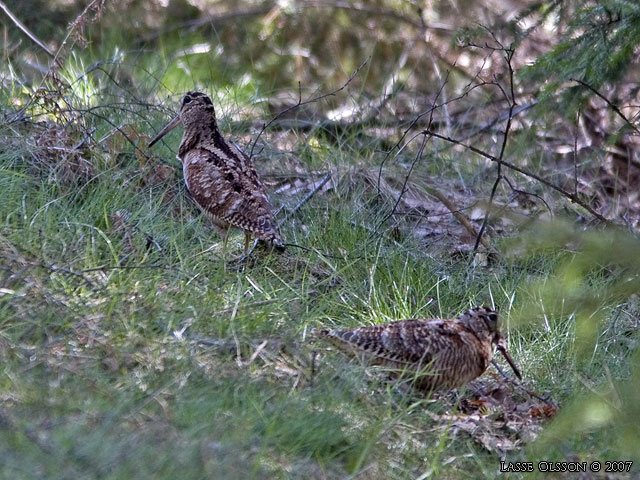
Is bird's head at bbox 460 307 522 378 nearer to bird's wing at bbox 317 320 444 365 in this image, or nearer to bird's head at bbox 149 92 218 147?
bird's wing at bbox 317 320 444 365

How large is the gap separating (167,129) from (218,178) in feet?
2.37

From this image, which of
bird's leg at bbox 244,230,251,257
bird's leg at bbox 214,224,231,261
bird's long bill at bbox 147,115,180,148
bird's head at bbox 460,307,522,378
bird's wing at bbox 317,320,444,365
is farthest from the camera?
bird's long bill at bbox 147,115,180,148

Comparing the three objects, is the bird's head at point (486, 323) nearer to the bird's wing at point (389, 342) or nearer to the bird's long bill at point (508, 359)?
the bird's long bill at point (508, 359)

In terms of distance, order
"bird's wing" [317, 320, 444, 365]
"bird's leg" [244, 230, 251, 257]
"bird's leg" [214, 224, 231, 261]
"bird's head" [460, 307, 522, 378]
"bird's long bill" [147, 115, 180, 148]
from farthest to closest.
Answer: "bird's long bill" [147, 115, 180, 148], "bird's leg" [244, 230, 251, 257], "bird's leg" [214, 224, 231, 261], "bird's head" [460, 307, 522, 378], "bird's wing" [317, 320, 444, 365]

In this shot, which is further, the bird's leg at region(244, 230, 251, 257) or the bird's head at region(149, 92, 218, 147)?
the bird's head at region(149, 92, 218, 147)

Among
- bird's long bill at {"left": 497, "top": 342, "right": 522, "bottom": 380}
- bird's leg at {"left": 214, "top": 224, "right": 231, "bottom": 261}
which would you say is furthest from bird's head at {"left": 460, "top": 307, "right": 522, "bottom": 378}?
bird's leg at {"left": 214, "top": 224, "right": 231, "bottom": 261}

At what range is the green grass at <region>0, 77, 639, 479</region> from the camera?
350cm

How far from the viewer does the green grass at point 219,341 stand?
3498 millimetres

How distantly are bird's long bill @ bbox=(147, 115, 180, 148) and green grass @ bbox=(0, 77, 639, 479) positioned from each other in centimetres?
18

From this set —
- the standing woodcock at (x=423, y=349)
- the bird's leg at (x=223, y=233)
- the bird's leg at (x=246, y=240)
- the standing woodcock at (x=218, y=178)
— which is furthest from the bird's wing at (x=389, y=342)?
the bird's leg at (x=246, y=240)

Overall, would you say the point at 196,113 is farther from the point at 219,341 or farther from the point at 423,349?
the point at 423,349

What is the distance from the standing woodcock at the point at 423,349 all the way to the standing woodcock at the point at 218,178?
131 centimetres

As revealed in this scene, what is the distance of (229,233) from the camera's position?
6105 millimetres

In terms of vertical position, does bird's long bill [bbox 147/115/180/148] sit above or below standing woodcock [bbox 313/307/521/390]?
above
